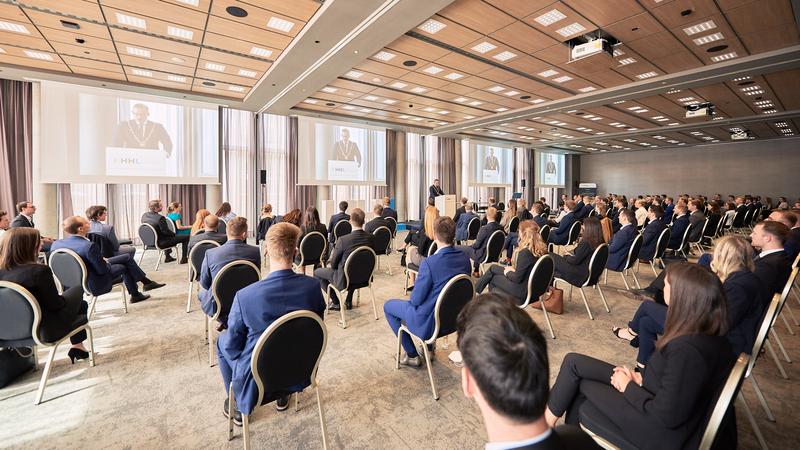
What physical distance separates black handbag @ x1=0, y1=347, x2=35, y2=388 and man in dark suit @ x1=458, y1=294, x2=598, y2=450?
12.3 feet

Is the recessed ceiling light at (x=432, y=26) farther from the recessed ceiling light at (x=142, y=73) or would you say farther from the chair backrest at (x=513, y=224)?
the recessed ceiling light at (x=142, y=73)

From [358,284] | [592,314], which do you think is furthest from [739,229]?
[358,284]

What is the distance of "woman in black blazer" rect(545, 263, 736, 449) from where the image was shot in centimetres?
140

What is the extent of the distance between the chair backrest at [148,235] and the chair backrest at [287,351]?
5.84m

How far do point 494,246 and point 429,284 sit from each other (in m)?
3.13

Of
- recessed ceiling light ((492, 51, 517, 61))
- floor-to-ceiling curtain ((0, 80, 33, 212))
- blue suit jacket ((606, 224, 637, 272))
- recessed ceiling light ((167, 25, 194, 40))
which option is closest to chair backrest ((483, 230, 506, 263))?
blue suit jacket ((606, 224, 637, 272))

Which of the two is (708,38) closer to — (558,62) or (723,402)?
(558,62)

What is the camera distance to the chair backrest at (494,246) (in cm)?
545

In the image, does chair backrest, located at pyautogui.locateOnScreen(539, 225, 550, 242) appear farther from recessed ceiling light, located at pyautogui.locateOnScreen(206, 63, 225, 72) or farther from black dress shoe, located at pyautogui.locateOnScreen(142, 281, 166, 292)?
recessed ceiling light, located at pyautogui.locateOnScreen(206, 63, 225, 72)

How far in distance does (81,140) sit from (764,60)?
13615 millimetres

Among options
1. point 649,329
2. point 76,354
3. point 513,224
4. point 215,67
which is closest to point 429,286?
point 649,329

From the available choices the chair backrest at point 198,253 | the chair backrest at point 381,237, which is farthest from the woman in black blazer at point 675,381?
the chair backrest at point 381,237

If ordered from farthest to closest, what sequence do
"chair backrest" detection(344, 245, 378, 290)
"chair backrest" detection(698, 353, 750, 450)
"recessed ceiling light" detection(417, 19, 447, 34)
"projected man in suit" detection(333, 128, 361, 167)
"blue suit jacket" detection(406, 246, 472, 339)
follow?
"projected man in suit" detection(333, 128, 361, 167), "recessed ceiling light" detection(417, 19, 447, 34), "chair backrest" detection(344, 245, 378, 290), "blue suit jacket" detection(406, 246, 472, 339), "chair backrest" detection(698, 353, 750, 450)

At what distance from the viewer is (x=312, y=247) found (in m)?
5.25
